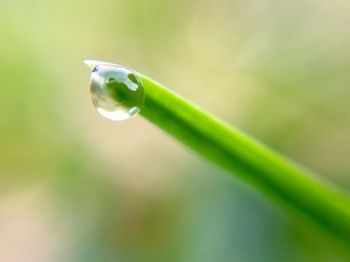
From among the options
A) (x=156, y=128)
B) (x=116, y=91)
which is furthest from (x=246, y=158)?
(x=156, y=128)

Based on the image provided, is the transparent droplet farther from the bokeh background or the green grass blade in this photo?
the bokeh background

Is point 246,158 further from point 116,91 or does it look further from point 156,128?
point 156,128

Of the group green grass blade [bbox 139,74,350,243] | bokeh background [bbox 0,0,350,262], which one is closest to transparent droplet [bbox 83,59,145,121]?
green grass blade [bbox 139,74,350,243]

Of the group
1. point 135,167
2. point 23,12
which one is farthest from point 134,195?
point 23,12

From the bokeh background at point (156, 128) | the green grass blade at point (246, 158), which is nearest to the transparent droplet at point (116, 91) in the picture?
the green grass blade at point (246, 158)

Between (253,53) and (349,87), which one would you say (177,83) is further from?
(349,87)
